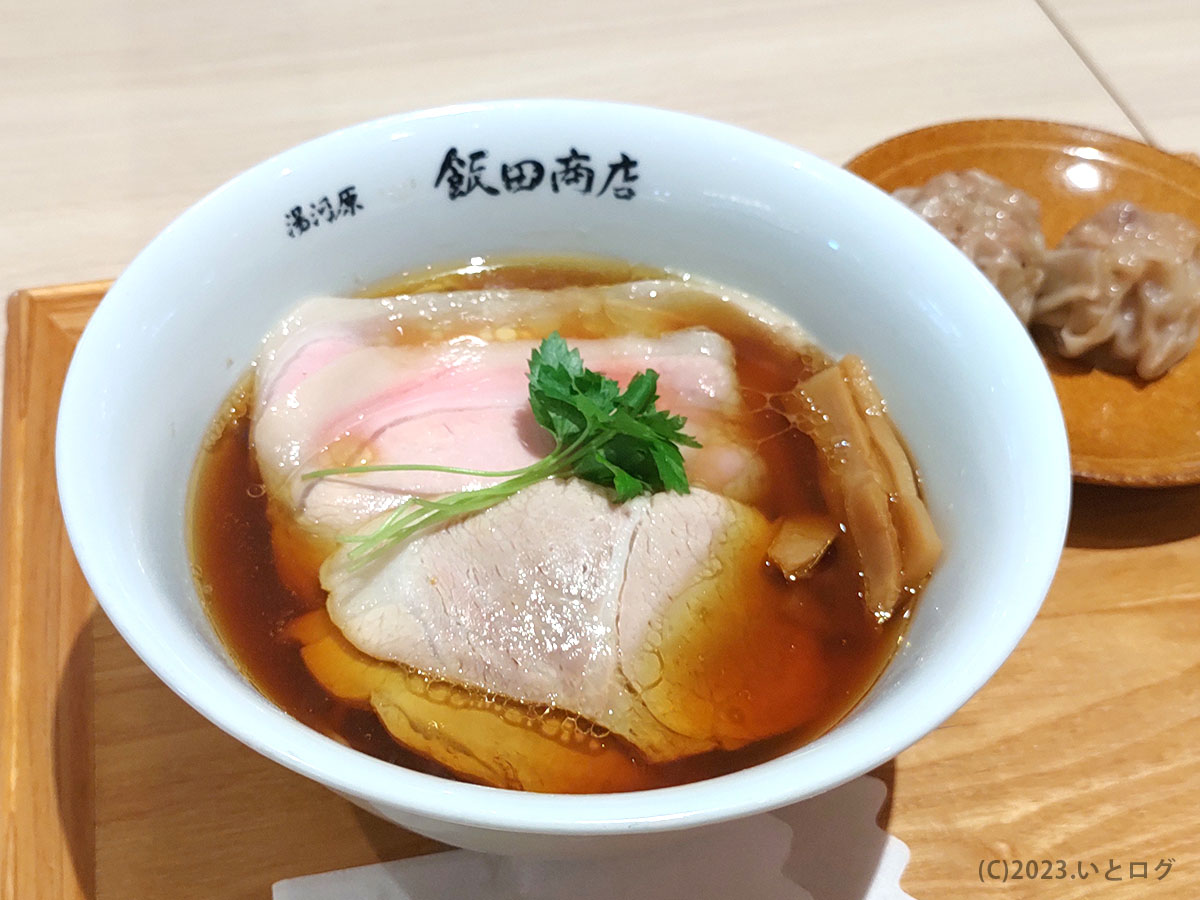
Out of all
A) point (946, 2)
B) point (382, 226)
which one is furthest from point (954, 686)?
point (946, 2)

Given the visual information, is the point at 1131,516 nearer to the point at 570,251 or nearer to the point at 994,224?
the point at 994,224

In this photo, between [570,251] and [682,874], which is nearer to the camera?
[682,874]

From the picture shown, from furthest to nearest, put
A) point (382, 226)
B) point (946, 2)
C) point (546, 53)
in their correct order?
point (946, 2) < point (546, 53) < point (382, 226)

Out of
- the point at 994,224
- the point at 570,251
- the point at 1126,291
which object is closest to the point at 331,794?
the point at 570,251

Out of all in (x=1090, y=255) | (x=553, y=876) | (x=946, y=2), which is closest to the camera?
(x=553, y=876)

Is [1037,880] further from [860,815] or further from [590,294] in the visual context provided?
[590,294]

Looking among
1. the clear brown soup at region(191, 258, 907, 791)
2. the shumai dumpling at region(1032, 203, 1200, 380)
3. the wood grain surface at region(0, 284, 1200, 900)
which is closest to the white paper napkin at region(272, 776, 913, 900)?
the wood grain surface at region(0, 284, 1200, 900)
